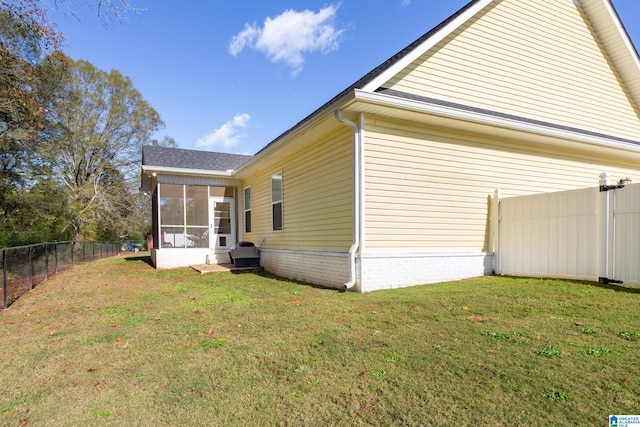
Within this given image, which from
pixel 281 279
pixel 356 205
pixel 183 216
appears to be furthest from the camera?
pixel 183 216

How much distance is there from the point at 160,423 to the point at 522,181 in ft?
29.2

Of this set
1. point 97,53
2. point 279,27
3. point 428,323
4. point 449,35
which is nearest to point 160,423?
point 428,323

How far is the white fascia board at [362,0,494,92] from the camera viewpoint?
269 inches

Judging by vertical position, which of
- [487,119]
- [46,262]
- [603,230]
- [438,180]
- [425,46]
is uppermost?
[425,46]

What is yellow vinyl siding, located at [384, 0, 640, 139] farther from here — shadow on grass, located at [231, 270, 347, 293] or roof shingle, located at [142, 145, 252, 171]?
roof shingle, located at [142, 145, 252, 171]

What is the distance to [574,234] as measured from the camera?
265 inches

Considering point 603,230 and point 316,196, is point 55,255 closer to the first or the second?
point 316,196

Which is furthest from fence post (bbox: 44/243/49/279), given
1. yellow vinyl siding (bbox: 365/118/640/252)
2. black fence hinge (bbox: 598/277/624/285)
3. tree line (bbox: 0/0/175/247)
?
black fence hinge (bbox: 598/277/624/285)

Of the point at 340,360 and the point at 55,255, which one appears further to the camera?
the point at 55,255

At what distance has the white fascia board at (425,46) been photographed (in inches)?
269

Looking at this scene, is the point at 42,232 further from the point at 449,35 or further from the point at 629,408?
the point at 629,408

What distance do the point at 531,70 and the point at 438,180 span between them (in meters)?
4.37

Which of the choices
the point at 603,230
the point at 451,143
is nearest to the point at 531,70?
the point at 451,143

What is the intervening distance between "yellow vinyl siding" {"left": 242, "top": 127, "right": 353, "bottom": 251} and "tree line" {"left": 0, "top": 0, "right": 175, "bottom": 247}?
5.88 metres
